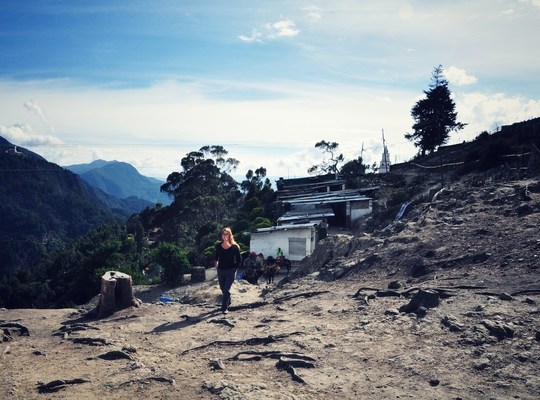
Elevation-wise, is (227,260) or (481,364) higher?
(227,260)

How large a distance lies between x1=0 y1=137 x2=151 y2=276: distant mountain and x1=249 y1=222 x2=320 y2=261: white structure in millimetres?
88529

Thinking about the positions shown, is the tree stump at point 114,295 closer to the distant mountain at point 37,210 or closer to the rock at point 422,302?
the rock at point 422,302

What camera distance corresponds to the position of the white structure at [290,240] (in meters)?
25.3

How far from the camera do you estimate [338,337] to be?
715cm

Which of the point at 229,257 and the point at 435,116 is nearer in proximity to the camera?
the point at 229,257

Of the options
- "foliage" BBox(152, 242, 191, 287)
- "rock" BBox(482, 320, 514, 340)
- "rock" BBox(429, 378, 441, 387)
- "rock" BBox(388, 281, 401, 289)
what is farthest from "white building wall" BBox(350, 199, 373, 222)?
"rock" BBox(429, 378, 441, 387)

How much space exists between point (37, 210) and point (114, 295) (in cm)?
13388

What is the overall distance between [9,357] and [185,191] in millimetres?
46004

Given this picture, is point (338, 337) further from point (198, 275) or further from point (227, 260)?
point (198, 275)

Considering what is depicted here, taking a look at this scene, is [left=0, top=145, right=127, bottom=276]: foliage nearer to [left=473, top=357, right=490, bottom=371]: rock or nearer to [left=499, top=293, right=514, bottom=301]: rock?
[left=499, top=293, right=514, bottom=301]: rock

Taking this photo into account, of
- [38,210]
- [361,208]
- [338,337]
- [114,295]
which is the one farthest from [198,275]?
[38,210]

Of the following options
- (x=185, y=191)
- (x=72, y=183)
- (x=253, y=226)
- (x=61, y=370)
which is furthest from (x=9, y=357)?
(x=72, y=183)

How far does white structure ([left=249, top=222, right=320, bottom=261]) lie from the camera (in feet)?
83.1

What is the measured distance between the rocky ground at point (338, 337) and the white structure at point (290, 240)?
13.0 m
